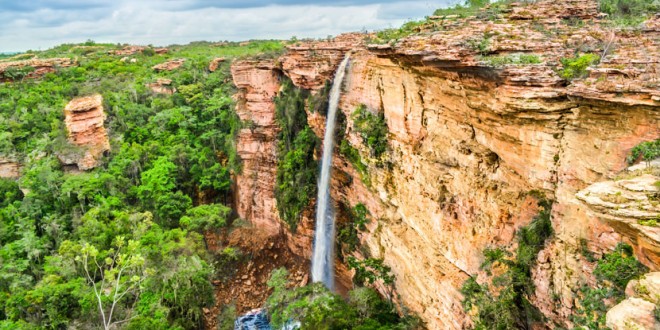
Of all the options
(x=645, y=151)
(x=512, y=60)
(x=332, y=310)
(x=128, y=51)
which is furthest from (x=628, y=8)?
(x=128, y=51)

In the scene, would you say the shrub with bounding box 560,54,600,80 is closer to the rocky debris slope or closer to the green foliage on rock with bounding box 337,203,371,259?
the rocky debris slope

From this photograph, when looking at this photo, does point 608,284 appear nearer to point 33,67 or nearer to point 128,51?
point 33,67

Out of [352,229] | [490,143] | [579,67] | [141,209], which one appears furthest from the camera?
[141,209]

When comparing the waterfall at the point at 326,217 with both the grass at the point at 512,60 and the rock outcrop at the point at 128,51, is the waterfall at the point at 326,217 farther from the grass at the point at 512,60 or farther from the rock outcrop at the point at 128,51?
the rock outcrop at the point at 128,51

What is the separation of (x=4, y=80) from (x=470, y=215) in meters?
39.6

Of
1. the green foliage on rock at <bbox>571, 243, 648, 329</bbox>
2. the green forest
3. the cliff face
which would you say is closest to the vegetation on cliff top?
the green forest

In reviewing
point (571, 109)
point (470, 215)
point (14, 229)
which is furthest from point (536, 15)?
point (14, 229)

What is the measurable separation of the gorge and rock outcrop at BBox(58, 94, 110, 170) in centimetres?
12

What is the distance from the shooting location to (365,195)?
17.8m

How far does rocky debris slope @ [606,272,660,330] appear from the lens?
5.76m

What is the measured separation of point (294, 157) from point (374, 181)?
631 cm

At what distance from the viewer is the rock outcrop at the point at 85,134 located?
82.4ft

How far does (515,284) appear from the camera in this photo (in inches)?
399

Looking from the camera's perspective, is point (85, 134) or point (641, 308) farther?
point (85, 134)
